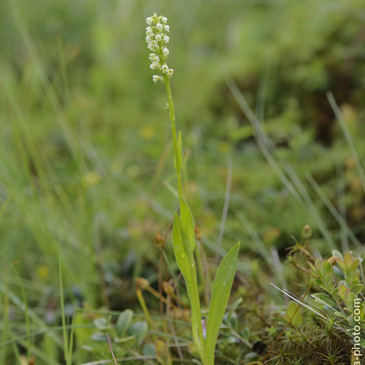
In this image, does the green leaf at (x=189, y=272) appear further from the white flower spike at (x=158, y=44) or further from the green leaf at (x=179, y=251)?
the white flower spike at (x=158, y=44)

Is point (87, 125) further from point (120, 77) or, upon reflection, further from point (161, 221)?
point (161, 221)

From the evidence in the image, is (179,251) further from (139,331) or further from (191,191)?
(191,191)

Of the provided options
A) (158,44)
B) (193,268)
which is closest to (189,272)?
(193,268)

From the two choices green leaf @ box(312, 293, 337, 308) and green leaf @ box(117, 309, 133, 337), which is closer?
green leaf @ box(312, 293, 337, 308)

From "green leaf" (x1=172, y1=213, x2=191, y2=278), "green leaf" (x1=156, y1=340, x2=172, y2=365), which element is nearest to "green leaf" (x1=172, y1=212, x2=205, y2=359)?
"green leaf" (x1=172, y1=213, x2=191, y2=278)

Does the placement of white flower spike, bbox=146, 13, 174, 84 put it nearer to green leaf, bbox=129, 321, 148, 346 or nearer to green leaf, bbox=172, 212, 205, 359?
green leaf, bbox=172, 212, 205, 359

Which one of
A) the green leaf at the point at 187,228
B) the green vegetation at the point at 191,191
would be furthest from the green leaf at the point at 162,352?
the green leaf at the point at 187,228

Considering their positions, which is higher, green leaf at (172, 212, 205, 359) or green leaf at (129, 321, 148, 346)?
green leaf at (172, 212, 205, 359)

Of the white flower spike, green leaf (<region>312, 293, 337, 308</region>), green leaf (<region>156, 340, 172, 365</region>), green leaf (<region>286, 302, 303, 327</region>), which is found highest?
the white flower spike
